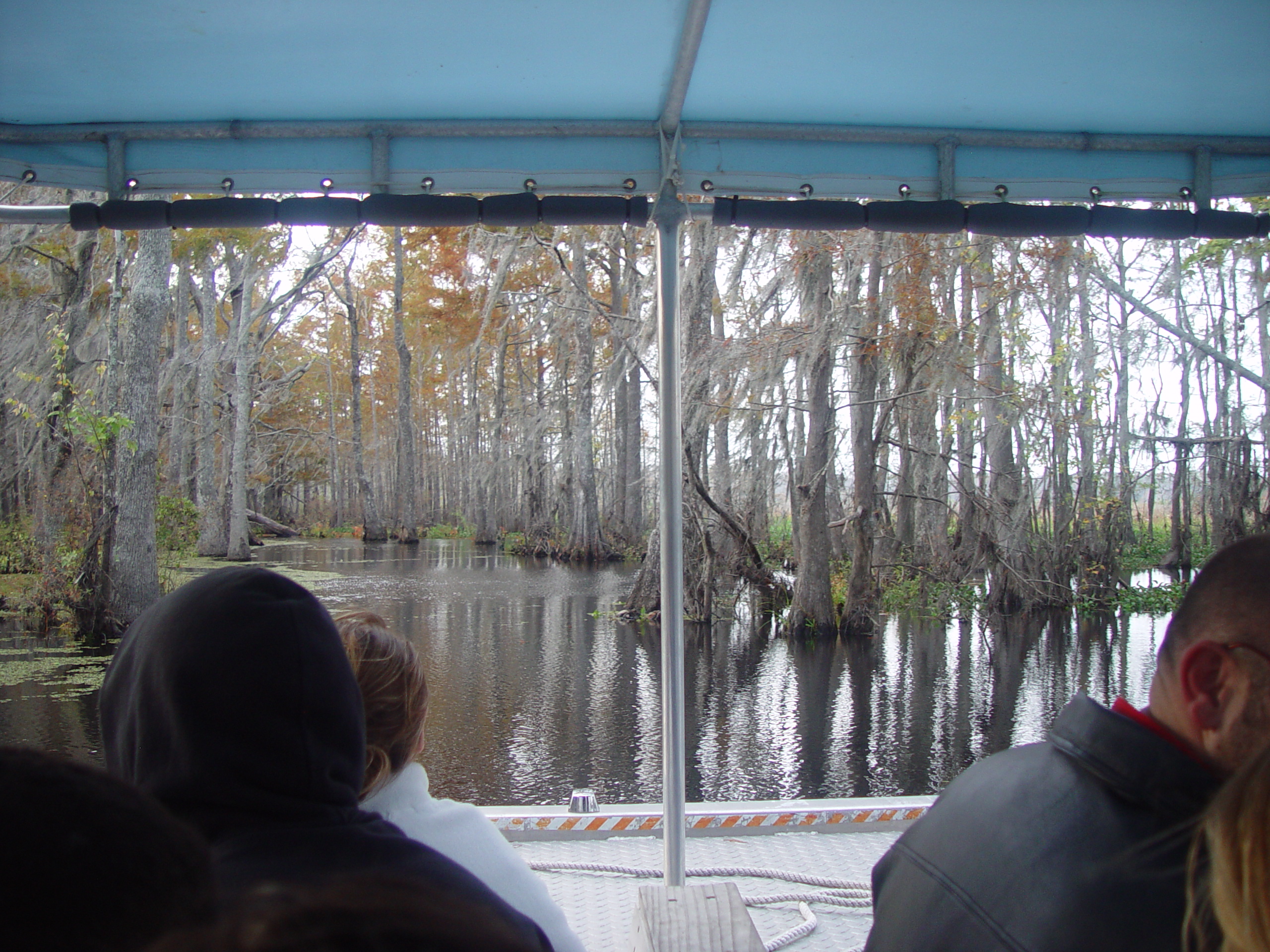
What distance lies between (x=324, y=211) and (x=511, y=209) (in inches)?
21.4

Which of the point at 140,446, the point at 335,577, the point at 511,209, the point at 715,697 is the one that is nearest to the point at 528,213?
the point at 511,209

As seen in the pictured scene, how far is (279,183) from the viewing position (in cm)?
270

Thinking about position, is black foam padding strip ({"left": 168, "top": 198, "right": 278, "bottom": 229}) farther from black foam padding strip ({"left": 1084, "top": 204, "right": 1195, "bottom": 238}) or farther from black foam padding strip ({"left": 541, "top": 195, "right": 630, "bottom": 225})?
black foam padding strip ({"left": 1084, "top": 204, "right": 1195, "bottom": 238})

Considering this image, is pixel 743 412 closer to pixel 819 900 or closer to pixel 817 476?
pixel 817 476

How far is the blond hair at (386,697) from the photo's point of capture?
1353 millimetres

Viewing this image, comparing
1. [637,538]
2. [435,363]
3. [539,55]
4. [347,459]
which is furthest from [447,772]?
[347,459]

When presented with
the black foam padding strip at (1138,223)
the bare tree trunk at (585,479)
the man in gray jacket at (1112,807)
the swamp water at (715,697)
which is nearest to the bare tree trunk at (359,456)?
the bare tree trunk at (585,479)

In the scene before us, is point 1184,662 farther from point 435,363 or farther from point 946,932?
point 435,363

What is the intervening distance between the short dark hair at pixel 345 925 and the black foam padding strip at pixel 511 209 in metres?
2.38

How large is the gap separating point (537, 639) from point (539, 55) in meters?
8.79

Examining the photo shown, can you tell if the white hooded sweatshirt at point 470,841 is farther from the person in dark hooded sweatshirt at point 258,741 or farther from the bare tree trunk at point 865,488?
the bare tree trunk at point 865,488

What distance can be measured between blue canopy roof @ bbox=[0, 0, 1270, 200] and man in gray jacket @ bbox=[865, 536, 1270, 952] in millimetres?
1610

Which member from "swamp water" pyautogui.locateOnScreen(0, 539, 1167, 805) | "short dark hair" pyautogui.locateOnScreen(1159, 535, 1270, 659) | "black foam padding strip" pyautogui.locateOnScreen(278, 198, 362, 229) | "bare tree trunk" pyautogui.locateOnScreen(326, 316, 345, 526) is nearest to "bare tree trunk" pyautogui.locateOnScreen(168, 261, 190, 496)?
"swamp water" pyautogui.locateOnScreen(0, 539, 1167, 805)

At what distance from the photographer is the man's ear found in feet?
3.26
